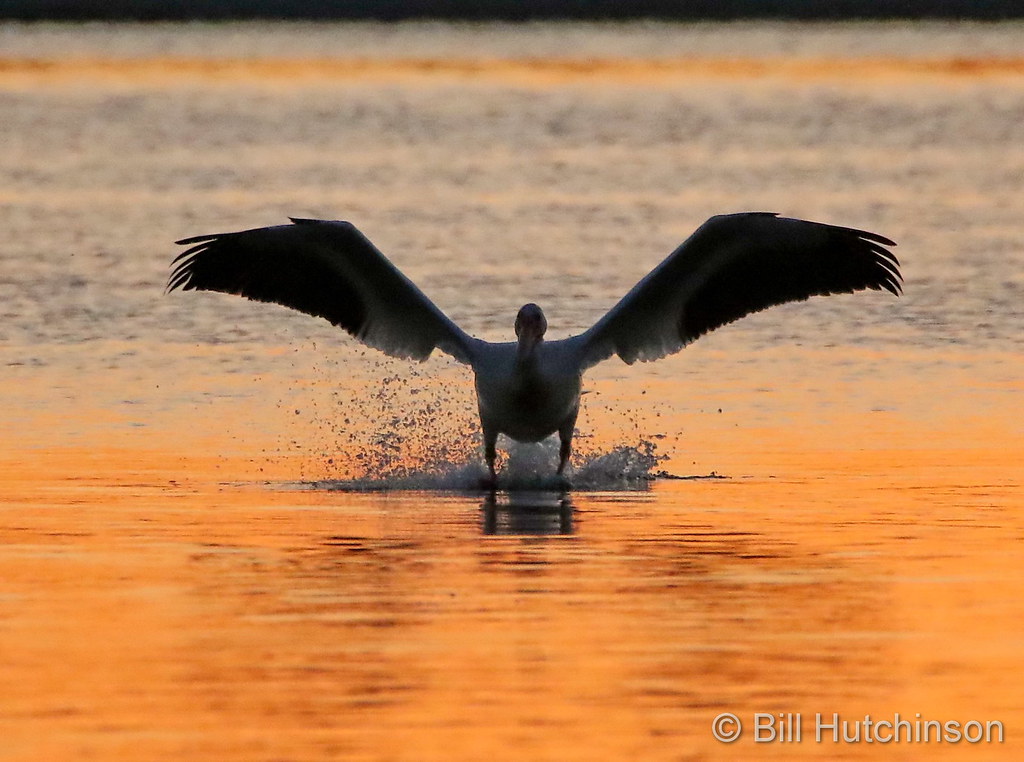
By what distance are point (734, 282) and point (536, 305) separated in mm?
1293

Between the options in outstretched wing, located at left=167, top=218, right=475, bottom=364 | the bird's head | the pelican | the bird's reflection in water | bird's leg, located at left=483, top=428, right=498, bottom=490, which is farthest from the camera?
outstretched wing, located at left=167, top=218, right=475, bottom=364

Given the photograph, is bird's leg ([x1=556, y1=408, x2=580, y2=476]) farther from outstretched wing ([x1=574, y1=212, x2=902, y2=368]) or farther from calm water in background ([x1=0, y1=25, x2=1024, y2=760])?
calm water in background ([x1=0, y1=25, x2=1024, y2=760])

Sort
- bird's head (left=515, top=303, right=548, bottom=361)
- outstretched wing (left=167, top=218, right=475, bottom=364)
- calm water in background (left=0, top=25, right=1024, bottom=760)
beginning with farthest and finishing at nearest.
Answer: outstretched wing (left=167, top=218, right=475, bottom=364), bird's head (left=515, top=303, right=548, bottom=361), calm water in background (left=0, top=25, right=1024, bottom=760)

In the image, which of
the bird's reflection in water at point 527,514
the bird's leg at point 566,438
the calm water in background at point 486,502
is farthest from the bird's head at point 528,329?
the calm water in background at point 486,502

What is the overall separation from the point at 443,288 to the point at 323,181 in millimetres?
12117

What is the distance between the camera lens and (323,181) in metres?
35.2

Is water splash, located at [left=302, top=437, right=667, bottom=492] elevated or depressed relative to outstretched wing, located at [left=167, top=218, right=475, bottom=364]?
depressed

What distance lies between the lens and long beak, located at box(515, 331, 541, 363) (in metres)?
15.0

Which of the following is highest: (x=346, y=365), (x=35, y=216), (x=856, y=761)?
(x=35, y=216)

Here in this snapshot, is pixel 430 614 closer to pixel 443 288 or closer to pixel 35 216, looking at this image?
pixel 443 288

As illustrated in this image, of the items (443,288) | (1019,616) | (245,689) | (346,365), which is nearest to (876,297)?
(443,288)

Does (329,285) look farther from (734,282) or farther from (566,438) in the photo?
(734,282)

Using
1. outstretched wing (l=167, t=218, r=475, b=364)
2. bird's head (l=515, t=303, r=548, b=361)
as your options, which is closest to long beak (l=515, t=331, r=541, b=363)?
bird's head (l=515, t=303, r=548, b=361)

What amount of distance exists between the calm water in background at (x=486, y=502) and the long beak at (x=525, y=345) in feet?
2.87
